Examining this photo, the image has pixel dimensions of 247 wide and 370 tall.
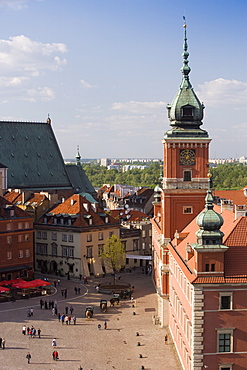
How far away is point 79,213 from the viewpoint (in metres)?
92.7

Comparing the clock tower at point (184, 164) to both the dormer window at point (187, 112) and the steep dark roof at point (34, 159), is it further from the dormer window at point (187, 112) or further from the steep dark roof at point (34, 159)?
the steep dark roof at point (34, 159)

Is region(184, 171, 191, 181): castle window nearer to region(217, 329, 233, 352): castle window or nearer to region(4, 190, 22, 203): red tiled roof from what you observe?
region(217, 329, 233, 352): castle window

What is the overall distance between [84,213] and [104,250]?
6.52m

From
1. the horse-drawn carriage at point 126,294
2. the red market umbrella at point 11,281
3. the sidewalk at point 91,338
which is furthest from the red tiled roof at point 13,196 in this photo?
the horse-drawn carriage at point 126,294

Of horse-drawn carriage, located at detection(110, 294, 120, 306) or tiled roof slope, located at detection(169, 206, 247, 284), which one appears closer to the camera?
tiled roof slope, located at detection(169, 206, 247, 284)

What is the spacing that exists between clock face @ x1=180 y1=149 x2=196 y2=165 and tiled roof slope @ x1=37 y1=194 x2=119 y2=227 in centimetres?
2961

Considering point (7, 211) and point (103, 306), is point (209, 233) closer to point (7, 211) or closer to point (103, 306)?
point (103, 306)

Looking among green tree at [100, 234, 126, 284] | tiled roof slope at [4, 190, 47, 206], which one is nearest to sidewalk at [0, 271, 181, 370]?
green tree at [100, 234, 126, 284]

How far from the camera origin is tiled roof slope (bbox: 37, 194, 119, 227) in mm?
92062

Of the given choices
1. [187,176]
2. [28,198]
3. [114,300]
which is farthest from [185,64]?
[28,198]

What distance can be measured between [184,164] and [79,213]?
3104 centimetres

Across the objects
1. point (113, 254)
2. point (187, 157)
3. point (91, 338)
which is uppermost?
point (187, 157)

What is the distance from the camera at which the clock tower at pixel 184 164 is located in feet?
212

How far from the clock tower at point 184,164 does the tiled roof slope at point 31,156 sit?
183 feet
